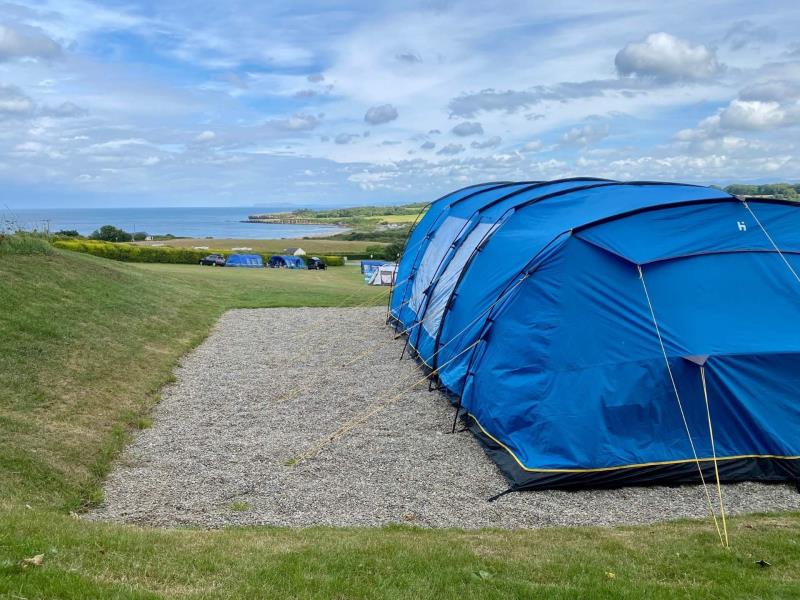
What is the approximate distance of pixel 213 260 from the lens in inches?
1838

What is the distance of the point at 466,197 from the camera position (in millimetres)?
14781

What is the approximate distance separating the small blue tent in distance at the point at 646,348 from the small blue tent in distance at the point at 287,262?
43823mm

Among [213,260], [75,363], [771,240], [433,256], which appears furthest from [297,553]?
[213,260]

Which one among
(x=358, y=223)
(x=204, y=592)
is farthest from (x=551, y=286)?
(x=358, y=223)

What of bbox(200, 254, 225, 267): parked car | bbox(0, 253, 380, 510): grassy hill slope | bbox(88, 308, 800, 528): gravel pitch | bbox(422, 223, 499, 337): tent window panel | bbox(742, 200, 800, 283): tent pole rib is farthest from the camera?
bbox(200, 254, 225, 267): parked car

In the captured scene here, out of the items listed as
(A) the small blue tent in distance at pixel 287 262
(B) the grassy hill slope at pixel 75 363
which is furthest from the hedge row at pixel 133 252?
(B) the grassy hill slope at pixel 75 363

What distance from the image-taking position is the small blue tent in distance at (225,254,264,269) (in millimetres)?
49553

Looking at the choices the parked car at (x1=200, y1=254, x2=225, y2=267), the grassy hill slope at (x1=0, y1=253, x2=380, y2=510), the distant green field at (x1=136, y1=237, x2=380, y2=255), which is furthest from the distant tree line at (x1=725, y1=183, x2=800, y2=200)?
the distant green field at (x1=136, y1=237, x2=380, y2=255)

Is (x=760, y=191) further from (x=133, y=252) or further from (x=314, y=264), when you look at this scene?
(x=314, y=264)

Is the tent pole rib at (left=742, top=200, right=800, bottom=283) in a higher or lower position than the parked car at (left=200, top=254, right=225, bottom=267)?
higher

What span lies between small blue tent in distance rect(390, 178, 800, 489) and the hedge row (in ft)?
91.7

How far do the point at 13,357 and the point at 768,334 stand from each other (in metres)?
10.5

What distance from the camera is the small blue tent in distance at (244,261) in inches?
1951

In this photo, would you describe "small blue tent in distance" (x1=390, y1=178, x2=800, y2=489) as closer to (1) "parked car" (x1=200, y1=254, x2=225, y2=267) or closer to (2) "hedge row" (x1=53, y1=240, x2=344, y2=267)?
(2) "hedge row" (x1=53, y1=240, x2=344, y2=267)
